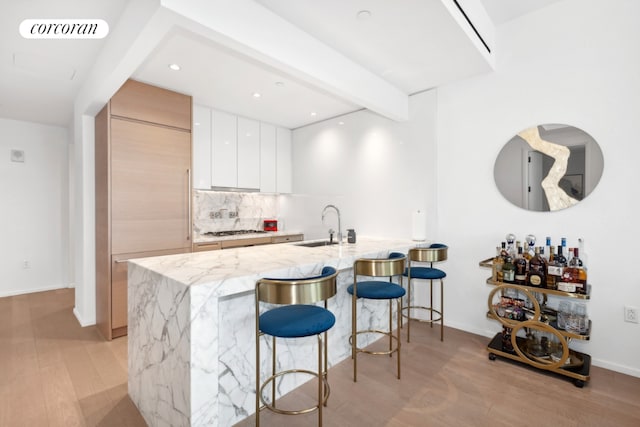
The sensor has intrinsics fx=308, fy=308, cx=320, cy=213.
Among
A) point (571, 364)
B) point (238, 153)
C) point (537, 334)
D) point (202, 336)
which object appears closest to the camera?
point (202, 336)

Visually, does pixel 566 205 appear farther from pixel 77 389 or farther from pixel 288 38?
pixel 77 389

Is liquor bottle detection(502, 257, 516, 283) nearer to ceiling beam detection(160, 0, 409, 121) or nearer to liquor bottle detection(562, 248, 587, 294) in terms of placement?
liquor bottle detection(562, 248, 587, 294)

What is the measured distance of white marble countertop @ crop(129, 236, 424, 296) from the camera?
1.61 m

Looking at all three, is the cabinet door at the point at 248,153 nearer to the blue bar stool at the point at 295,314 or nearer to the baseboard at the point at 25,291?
the blue bar stool at the point at 295,314

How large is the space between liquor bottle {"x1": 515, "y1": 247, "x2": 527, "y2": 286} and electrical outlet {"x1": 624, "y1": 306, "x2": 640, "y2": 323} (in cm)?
72

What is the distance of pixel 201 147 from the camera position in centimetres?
393

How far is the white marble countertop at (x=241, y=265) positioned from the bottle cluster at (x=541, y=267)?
1032 mm

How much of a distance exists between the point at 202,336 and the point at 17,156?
5073 millimetres

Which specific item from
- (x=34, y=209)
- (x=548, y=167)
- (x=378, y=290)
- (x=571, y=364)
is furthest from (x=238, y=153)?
(x=571, y=364)

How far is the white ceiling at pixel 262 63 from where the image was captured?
2094 millimetres

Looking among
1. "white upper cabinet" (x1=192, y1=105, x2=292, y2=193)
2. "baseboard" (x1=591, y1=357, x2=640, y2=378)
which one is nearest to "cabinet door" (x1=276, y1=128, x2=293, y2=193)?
"white upper cabinet" (x1=192, y1=105, x2=292, y2=193)

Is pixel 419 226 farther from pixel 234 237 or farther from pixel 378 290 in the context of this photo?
pixel 234 237

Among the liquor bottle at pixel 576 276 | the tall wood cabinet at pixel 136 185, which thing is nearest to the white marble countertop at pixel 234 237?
the tall wood cabinet at pixel 136 185

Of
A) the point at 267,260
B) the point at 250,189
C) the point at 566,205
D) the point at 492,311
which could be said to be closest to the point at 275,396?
the point at 267,260
